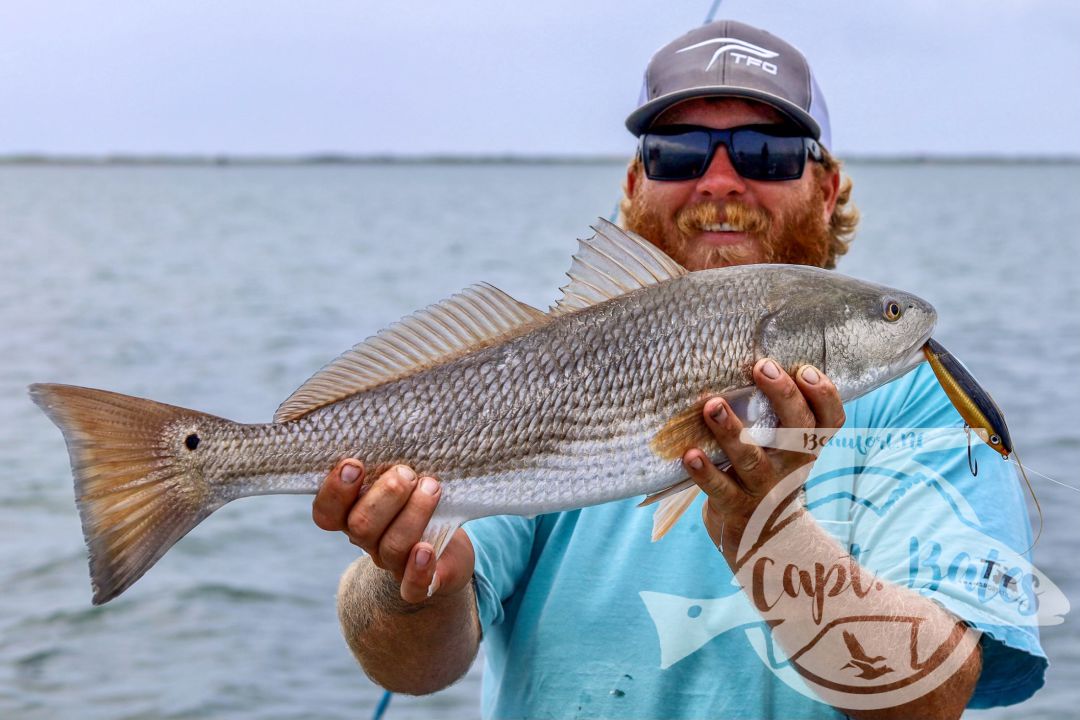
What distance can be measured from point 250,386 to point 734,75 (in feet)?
37.5

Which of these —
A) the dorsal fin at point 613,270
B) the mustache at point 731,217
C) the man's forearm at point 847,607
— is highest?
the mustache at point 731,217

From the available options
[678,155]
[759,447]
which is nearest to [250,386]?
[678,155]

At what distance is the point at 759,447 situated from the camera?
276 cm

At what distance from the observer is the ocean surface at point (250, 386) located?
740 centimetres

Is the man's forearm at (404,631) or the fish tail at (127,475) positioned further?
the man's forearm at (404,631)

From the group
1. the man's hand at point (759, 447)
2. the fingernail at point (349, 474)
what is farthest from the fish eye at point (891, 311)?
the fingernail at point (349, 474)

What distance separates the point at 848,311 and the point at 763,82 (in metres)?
1.33

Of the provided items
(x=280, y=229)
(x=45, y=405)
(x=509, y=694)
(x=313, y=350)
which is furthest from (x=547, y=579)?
(x=280, y=229)

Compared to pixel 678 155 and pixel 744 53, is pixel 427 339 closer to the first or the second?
pixel 678 155

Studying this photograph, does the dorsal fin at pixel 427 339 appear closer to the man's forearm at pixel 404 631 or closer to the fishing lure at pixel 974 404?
the man's forearm at pixel 404 631

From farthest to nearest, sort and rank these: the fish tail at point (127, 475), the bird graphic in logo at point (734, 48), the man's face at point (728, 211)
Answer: the bird graphic in logo at point (734, 48) < the man's face at point (728, 211) < the fish tail at point (127, 475)

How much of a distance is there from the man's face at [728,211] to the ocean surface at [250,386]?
13.0 ft

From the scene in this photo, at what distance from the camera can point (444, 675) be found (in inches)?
144

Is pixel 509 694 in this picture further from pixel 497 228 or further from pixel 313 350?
pixel 497 228
